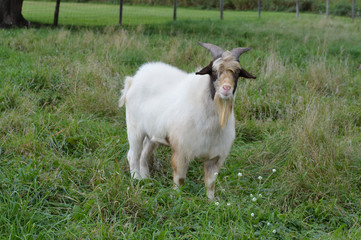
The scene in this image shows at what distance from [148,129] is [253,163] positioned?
53.5 inches

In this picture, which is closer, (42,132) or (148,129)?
(148,129)

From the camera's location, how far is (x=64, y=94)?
6.76 meters

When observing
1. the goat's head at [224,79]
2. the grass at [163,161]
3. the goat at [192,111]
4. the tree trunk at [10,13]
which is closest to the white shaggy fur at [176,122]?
the goat at [192,111]

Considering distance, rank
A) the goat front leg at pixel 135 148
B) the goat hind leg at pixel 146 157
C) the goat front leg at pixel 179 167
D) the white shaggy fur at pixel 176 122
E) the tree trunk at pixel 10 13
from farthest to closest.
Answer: the tree trunk at pixel 10 13
the goat hind leg at pixel 146 157
the goat front leg at pixel 135 148
the goat front leg at pixel 179 167
the white shaggy fur at pixel 176 122

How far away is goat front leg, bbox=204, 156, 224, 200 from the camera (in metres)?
4.27

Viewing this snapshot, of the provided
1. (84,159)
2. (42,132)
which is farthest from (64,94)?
(84,159)

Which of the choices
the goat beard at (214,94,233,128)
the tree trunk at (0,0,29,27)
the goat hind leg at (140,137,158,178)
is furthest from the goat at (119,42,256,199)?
the tree trunk at (0,0,29,27)

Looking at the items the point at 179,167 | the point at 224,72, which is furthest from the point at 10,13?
the point at 224,72

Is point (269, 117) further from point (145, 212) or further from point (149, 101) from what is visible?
point (145, 212)

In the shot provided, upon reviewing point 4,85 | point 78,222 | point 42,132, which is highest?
point 4,85

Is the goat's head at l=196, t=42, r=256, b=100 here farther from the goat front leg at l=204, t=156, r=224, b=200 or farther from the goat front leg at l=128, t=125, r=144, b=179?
the goat front leg at l=128, t=125, r=144, b=179

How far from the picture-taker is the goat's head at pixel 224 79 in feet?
12.4

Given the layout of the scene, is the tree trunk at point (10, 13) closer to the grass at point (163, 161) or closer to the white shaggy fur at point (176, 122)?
the grass at point (163, 161)

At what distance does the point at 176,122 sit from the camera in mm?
4176
